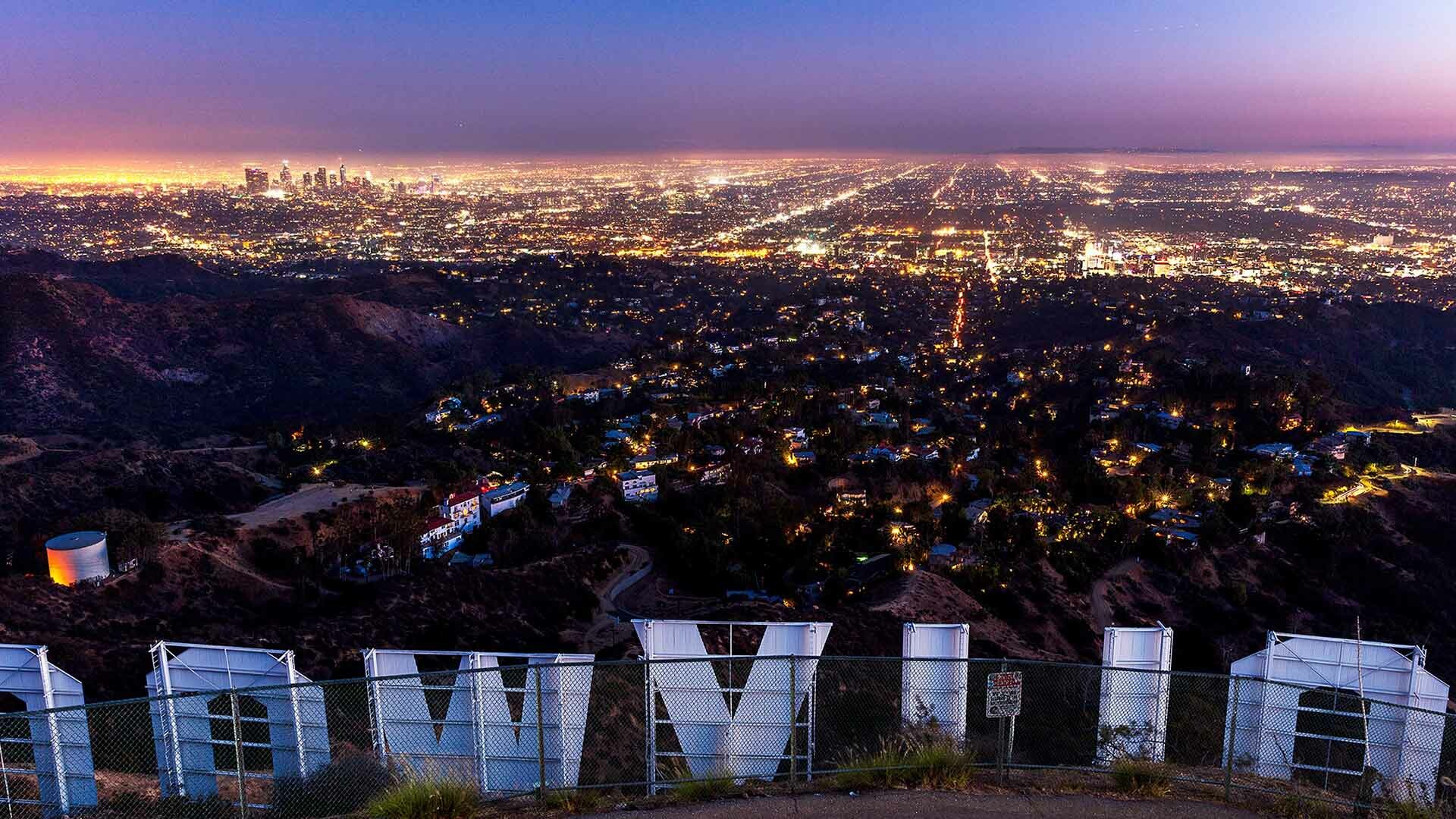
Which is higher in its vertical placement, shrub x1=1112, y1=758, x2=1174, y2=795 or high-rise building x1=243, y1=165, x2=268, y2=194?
high-rise building x1=243, y1=165, x2=268, y2=194

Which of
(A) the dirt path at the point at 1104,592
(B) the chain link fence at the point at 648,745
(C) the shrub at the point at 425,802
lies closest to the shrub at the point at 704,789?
(B) the chain link fence at the point at 648,745

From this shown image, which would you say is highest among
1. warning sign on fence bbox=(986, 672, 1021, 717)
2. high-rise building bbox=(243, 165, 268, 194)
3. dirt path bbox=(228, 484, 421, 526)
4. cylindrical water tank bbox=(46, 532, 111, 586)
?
high-rise building bbox=(243, 165, 268, 194)

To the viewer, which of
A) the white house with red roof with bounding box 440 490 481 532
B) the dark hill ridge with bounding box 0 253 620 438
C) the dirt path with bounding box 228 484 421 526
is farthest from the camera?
the dark hill ridge with bounding box 0 253 620 438

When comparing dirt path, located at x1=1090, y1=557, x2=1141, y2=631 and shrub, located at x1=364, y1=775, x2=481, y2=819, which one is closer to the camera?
shrub, located at x1=364, y1=775, x2=481, y2=819

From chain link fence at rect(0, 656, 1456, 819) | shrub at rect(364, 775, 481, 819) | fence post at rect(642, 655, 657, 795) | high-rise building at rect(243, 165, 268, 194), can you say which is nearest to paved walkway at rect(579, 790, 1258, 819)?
chain link fence at rect(0, 656, 1456, 819)

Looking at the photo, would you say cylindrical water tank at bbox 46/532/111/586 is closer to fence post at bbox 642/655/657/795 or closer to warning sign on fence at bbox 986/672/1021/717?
fence post at bbox 642/655/657/795

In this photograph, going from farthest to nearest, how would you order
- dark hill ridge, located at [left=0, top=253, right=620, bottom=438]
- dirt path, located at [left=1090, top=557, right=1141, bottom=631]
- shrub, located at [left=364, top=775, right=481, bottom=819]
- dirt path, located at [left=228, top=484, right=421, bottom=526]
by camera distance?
dark hill ridge, located at [left=0, top=253, right=620, bottom=438] → dirt path, located at [left=228, top=484, right=421, bottom=526] → dirt path, located at [left=1090, top=557, right=1141, bottom=631] → shrub, located at [left=364, top=775, right=481, bottom=819]

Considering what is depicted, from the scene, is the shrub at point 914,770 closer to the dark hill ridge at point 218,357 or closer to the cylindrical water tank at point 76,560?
the cylindrical water tank at point 76,560

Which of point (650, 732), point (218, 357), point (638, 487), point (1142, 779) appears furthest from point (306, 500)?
point (218, 357)

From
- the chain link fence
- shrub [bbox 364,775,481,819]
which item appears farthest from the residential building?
shrub [bbox 364,775,481,819]
